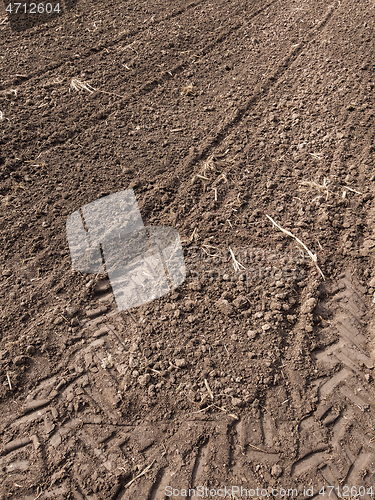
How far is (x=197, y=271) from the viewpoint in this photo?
3.31 metres

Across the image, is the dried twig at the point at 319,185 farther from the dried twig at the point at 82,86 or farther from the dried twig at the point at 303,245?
the dried twig at the point at 82,86

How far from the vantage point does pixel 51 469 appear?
2.41m

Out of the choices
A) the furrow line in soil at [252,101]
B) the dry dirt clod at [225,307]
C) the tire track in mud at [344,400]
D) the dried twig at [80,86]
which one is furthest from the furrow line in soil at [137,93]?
the tire track in mud at [344,400]

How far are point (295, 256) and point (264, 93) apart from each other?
2.73 m

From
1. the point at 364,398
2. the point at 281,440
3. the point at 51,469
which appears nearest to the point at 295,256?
the point at 364,398

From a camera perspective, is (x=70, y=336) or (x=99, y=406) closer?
(x=99, y=406)

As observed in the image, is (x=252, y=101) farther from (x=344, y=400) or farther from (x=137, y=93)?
(x=344, y=400)

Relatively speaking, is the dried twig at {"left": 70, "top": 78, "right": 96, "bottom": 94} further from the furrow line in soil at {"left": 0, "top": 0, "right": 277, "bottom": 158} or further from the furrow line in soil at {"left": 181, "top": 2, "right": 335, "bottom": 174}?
the furrow line in soil at {"left": 181, "top": 2, "right": 335, "bottom": 174}

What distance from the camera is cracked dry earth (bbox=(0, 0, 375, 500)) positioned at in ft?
8.05

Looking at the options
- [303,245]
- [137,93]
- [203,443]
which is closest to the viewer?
[203,443]

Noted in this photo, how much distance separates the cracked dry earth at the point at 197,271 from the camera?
2.45 meters

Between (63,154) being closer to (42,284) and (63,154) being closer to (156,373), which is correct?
(42,284)

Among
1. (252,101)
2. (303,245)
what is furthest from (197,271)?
(252,101)

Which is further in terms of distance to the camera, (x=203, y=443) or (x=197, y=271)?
(x=197, y=271)
